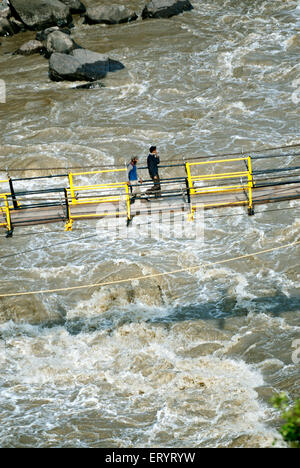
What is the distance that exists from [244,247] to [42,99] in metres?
15.0

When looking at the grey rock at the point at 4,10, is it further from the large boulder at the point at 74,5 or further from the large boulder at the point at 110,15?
the large boulder at the point at 110,15

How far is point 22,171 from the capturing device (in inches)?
977

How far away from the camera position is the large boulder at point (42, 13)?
1537 inches

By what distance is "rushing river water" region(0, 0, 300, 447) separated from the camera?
47.9ft

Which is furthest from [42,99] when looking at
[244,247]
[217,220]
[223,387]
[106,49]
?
[223,387]

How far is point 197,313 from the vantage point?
17.6 metres

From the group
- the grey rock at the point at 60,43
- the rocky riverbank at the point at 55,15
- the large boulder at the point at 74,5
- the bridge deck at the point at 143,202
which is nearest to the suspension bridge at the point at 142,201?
the bridge deck at the point at 143,202

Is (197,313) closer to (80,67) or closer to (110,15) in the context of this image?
(80,67)

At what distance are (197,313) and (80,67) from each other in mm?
18350

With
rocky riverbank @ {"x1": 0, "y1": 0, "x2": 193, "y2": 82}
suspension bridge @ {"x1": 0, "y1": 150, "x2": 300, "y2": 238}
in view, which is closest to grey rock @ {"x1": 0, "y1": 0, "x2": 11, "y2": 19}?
rocky riverbank @ {"x1": 0, "y1": 0, "x2": 193, "y2": 82}

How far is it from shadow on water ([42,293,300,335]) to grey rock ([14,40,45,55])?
23.0 metres

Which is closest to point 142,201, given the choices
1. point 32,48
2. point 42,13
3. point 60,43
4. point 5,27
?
point 60,43

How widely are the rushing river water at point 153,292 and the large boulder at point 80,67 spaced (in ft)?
1.98
